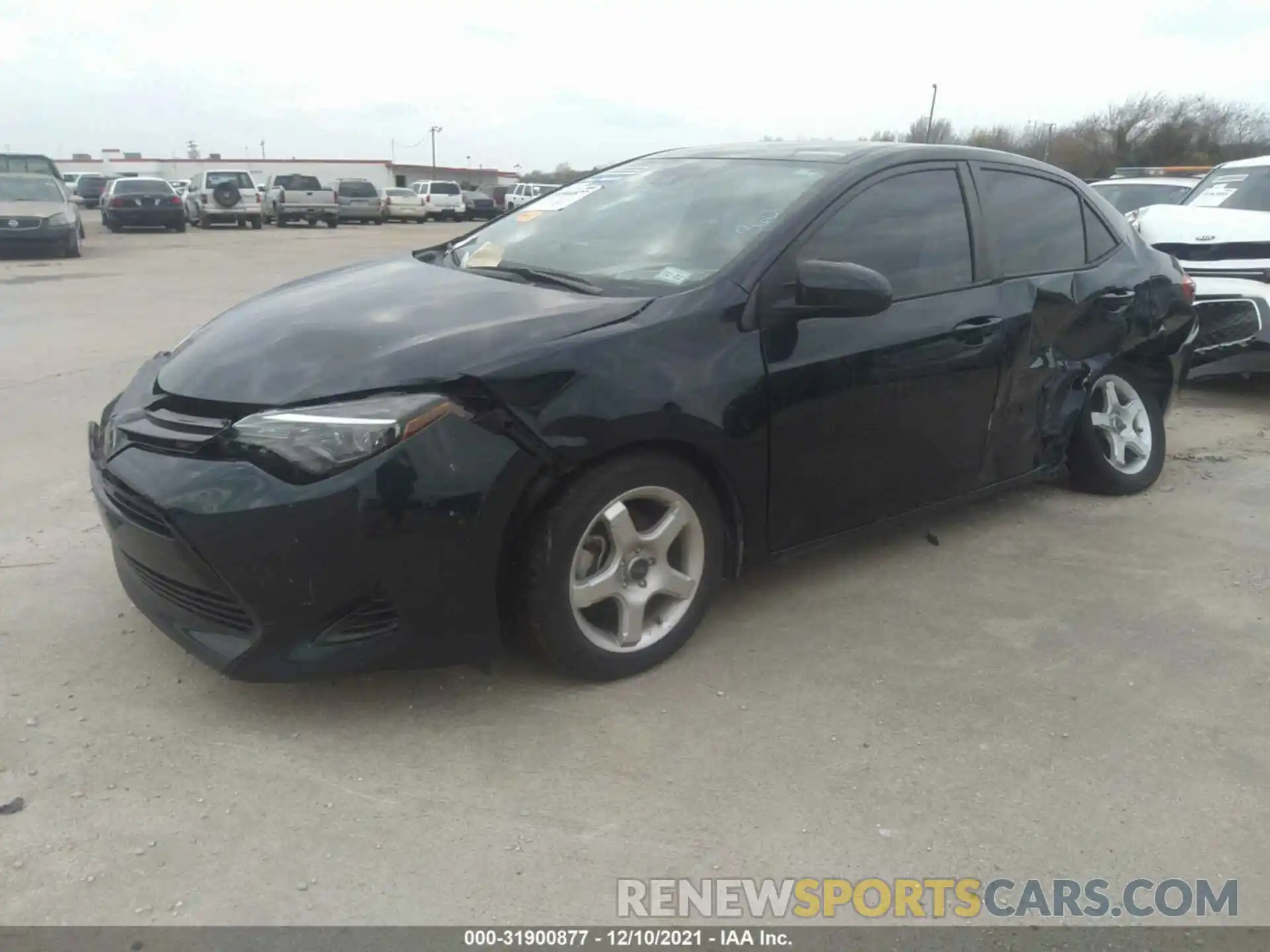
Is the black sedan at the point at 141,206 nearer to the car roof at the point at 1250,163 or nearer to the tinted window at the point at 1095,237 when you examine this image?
the car roof at the point at 1250,163

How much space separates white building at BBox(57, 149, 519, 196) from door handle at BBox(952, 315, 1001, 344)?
52.7 meters

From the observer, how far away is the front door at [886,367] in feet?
11.0

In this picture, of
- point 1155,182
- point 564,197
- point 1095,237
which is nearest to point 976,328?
point 1095,237

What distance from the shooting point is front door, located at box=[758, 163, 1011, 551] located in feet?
11.0

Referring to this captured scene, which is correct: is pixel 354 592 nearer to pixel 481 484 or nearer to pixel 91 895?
pixel 481 484

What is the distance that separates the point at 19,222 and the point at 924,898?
60.4 ft

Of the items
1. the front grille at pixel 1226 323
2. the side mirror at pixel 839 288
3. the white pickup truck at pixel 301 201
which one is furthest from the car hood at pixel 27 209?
the side mirror at pixel 839 288

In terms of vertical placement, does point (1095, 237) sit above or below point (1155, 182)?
below

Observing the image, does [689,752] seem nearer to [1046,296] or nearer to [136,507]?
[136,507]

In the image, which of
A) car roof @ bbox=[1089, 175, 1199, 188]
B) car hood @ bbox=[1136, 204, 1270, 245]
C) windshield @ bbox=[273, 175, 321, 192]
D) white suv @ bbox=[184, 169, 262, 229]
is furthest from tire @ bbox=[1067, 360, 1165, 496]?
windshield @ bbox=[273, 175, 321, 192]

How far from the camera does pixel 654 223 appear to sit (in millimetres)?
3695

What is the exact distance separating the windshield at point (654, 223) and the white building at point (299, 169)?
52.2 m

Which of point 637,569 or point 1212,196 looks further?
point 1212,196

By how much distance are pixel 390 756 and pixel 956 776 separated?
149 centimetres
